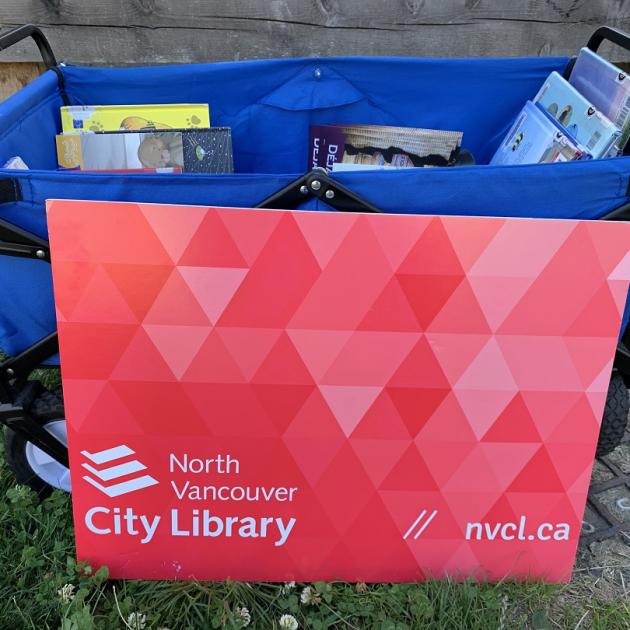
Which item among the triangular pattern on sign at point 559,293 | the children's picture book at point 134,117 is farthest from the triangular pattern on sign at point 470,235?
the children's picture book at point 134,117

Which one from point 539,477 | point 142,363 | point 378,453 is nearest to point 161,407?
point 142,363

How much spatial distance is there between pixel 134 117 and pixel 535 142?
97cm

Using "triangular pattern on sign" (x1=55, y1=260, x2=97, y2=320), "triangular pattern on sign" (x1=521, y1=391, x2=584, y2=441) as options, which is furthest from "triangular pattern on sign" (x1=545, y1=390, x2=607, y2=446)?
"triangular pattern on sign" (x1=55, y1=260, x2=97, y2=320)

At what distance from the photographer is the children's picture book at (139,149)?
5.19 feet

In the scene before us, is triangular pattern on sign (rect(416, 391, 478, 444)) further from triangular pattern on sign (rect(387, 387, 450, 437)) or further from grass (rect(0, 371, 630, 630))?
grass (rect(0, 371, 630, 630))

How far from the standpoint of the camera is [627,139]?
1.30 metres

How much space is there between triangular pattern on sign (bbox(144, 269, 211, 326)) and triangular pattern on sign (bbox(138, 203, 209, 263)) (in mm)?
60

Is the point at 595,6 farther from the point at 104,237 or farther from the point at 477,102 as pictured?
the point at 104,237

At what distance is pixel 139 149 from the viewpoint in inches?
62.6

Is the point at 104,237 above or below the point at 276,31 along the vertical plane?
below

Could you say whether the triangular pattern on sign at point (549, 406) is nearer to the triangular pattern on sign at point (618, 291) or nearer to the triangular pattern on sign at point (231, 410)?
the triangular pattern on sign at point (618, 291)

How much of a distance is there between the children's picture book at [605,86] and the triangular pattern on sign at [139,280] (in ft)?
3.09

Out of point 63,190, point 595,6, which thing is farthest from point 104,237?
point 595,6

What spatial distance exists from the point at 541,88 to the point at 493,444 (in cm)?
97
